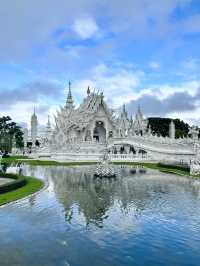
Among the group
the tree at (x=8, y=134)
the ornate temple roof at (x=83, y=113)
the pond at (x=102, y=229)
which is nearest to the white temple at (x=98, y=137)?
the ornate temple roof at (x=83, y=113)

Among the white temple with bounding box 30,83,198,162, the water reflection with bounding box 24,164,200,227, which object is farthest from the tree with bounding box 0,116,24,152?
the water reflection with bounding box 24,164,200,227

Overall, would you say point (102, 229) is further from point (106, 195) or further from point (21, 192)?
point (21, 192)

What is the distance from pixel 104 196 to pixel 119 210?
4.55 meters

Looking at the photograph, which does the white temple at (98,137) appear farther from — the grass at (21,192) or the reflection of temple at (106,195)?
the grass at (21,192)

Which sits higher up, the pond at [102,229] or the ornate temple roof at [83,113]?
the ornate temple roof at [83,113]

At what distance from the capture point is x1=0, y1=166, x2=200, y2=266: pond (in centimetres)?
1255

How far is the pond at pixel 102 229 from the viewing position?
12547 millimetres

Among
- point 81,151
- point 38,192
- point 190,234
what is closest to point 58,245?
point 190,234

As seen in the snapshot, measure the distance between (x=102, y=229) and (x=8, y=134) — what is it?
8593 centimetres

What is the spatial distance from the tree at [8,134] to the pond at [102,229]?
231 ft

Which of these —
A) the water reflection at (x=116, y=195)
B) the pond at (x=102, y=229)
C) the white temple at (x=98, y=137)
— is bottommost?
the pond at (x=102, y=229)

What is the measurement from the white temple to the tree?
11.2m

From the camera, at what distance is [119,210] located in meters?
19.9

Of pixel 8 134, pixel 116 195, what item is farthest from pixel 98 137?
pixel 116 195
